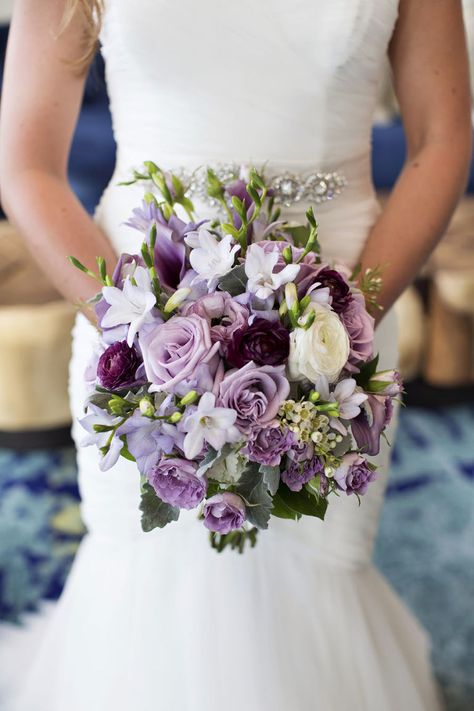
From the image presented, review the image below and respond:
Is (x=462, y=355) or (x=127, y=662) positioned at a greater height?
(x=462, y=355)

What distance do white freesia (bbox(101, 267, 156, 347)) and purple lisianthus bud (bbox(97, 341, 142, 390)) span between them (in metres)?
0.02

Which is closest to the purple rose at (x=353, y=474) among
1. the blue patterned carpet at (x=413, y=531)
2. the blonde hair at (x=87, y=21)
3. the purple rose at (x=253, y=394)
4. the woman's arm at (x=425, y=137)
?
the purple rose at (x=253, y=394)

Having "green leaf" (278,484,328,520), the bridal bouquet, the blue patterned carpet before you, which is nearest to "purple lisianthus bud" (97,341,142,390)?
the bridal bouquet

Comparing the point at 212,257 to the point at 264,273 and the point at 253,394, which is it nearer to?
the point at 264,273

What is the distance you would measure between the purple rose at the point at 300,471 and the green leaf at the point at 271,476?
2 centimetres

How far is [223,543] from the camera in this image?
47.8 inches

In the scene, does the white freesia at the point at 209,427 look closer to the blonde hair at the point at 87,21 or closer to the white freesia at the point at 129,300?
the white freesia at the point at 129,300

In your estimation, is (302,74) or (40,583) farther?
(40,583)

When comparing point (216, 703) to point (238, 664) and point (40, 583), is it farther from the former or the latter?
point (40, 583)

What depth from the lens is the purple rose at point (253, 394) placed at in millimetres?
771

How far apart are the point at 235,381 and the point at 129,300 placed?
0.15m

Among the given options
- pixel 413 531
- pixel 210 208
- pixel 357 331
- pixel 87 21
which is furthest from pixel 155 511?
pixel 413 531

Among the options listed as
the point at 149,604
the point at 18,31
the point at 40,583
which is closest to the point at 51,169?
the point at 18,31

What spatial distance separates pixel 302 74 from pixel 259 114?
0.28 feet
